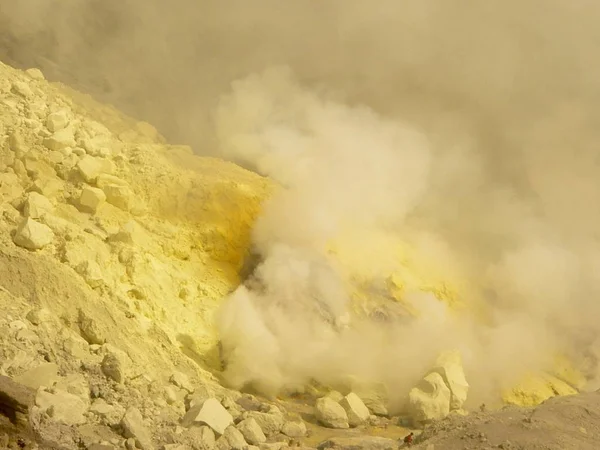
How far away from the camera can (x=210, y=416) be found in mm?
4609

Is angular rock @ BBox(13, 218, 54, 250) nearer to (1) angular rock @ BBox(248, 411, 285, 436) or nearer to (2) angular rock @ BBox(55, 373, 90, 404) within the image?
(2) angular rock @ BBox(55, 373, 90, 404)

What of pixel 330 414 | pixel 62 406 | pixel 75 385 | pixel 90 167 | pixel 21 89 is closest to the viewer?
pixel 62 406

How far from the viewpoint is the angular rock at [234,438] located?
452 cm

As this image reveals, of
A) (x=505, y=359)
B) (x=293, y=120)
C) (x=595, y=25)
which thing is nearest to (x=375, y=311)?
(x=505, y=359)

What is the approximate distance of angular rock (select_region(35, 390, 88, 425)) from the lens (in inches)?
151

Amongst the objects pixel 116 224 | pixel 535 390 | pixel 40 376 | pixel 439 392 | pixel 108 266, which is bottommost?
pixel 40 376

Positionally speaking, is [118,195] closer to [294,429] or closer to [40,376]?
[40,376]

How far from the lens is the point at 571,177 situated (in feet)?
36.6

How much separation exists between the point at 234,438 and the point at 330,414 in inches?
51.1

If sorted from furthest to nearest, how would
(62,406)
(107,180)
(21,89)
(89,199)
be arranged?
(21,89) < (107,180) < (89,199) < (62,406)

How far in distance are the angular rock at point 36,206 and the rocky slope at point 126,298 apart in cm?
2

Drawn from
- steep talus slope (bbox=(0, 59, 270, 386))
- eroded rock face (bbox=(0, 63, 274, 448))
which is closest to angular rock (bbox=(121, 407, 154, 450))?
eroded rock face (bbox=(0, 63, 274, 448))

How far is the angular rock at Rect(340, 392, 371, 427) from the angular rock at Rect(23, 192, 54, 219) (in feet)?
11.0

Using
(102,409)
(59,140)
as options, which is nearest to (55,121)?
(59,140)
